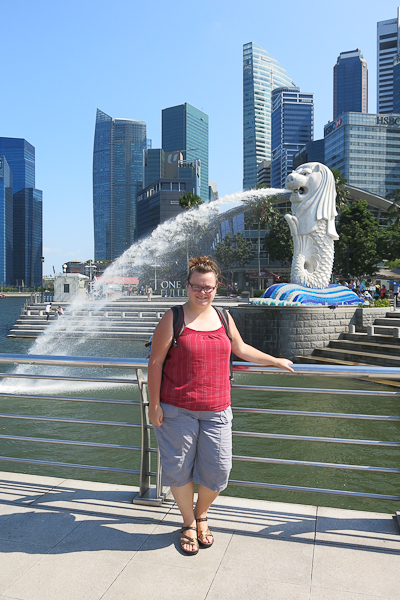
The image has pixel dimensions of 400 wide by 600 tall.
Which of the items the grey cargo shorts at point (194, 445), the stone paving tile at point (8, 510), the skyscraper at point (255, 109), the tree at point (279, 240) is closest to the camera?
the grey cargo shorts at point (194, 445)

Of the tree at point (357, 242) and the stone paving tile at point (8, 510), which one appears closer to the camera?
the stone paving tile at point (8, 510)

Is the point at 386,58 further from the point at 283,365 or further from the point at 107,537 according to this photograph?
the point at 107,537

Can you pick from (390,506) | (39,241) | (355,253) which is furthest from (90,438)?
(39,241)

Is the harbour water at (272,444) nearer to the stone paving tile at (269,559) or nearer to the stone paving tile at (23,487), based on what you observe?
the stone paving tile at (23,487)

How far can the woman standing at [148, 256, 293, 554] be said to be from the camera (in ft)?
8.29

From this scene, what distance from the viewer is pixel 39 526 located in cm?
284

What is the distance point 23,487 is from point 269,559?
74.8 inches

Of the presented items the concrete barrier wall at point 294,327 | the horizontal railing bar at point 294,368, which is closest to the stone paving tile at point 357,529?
the horizontal railing bar at point 294,368

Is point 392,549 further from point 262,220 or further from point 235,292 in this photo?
point 262,220

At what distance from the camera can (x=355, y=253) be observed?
4212 cm

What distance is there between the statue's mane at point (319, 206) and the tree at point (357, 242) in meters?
22.6

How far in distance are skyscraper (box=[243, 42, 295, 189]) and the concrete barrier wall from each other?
577 feet

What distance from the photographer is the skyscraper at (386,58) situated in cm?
17412

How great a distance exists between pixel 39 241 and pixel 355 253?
170 m
